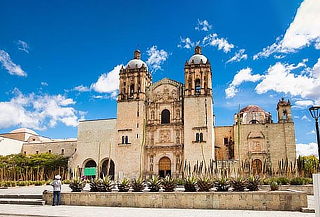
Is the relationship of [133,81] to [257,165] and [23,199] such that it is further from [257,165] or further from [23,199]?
[23,199]

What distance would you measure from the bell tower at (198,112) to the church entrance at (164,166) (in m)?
2.41

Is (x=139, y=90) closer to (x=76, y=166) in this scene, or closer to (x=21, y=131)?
(x=76, y=166)

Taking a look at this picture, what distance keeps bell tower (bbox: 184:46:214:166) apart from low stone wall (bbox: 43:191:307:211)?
1907 centimetres

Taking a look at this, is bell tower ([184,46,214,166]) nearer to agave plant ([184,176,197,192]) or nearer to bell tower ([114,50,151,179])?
bell tower ([114,50,151,179])

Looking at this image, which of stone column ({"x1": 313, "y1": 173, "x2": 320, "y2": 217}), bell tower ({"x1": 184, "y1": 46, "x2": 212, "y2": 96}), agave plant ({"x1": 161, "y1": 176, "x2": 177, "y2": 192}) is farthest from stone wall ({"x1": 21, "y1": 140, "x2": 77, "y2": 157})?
stone column ({"x1": 313, "y1": 173, "x2": 320, "y2": 217})

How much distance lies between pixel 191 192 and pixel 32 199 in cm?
728

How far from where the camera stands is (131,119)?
33688 mm

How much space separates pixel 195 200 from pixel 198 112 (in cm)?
2096

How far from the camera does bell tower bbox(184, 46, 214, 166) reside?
31.0 meters

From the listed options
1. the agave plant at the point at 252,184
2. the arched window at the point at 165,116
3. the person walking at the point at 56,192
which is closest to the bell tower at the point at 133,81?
the arched window at the point at 165,116

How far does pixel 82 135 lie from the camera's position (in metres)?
42.2

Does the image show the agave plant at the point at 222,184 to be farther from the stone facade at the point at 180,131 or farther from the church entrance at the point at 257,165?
the church entrance at the point at 257,165

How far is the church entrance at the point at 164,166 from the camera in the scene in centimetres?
3272

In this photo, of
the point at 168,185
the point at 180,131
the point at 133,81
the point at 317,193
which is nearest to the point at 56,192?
the point at 168,185
